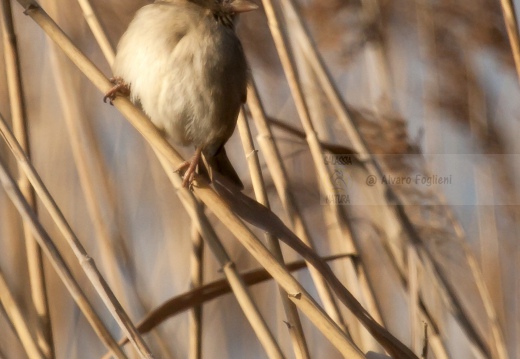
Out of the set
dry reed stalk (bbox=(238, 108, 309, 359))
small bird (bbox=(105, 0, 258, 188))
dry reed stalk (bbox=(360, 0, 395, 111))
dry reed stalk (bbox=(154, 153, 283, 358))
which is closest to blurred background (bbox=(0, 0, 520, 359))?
dry reed stalk (bbox=(360, 0, 395, 111))

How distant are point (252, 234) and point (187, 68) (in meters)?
0.69

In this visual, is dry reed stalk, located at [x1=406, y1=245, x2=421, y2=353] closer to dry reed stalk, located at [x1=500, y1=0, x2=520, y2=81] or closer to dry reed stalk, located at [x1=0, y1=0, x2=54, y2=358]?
dry reed stalk, located at [x1=500, y1=0, x2=520, y2=81]

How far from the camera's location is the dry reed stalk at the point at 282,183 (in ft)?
6.25

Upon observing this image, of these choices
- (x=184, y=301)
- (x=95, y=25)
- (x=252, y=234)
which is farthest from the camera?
(x=95, y=25)

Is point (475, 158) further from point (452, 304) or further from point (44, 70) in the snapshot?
point (44, 70)

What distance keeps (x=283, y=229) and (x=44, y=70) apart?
1.30m

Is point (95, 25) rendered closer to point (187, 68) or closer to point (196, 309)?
point (187, 68)

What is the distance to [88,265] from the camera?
151 cm

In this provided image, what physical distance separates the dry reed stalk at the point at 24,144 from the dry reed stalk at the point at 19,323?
66 millimetres

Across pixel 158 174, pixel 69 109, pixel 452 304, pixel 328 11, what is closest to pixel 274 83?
pixel 328 11

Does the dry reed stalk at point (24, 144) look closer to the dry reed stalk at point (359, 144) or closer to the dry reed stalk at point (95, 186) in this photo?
the dry reed stalk at point (95, 186)

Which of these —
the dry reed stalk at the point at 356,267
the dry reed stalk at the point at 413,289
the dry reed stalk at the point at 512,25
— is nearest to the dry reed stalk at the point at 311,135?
the dry reed stalk at the point at 356,267

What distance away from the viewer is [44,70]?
8.15ft

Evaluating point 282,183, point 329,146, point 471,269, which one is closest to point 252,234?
point 282,183
